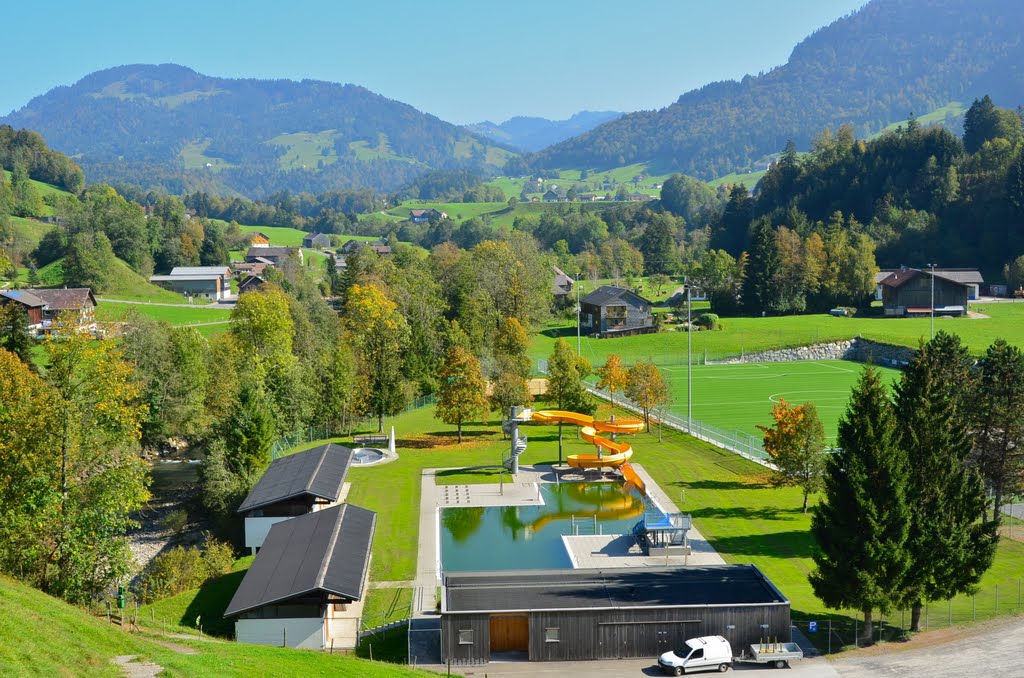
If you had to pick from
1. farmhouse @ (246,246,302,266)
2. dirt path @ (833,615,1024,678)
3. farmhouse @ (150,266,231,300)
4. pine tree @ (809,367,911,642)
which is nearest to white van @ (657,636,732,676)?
dirt path @ (833,615,1024,678)

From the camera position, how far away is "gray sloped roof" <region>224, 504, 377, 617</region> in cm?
2427

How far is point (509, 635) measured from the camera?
23.9 m

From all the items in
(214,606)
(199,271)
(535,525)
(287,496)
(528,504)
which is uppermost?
(199,271)

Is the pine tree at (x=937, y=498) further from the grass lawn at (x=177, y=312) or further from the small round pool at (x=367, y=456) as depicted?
the grass lawn at (x=177, y=312)

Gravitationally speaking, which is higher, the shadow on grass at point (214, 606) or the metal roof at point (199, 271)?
the metal roof at point (199, 271)

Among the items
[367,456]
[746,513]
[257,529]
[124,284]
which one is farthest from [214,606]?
[124,284]

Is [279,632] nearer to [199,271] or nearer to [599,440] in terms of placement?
[599,440]

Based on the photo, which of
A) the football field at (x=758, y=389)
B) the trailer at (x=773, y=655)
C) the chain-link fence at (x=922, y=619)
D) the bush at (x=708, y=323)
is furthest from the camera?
the bush at (x=708, y=323)

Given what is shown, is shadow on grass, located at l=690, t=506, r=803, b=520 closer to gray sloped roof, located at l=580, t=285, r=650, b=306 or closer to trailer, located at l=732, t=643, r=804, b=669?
trailer, located at l=732, t=643, r=804, b=669

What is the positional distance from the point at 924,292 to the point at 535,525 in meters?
70.2

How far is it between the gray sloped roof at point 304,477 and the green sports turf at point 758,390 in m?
21.4

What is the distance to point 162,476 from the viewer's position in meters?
48.2

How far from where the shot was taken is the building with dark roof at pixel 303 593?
24.0 m

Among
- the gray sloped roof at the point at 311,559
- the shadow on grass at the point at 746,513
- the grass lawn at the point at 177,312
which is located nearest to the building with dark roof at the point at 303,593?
the gray sloped roof at the point at 311,559
